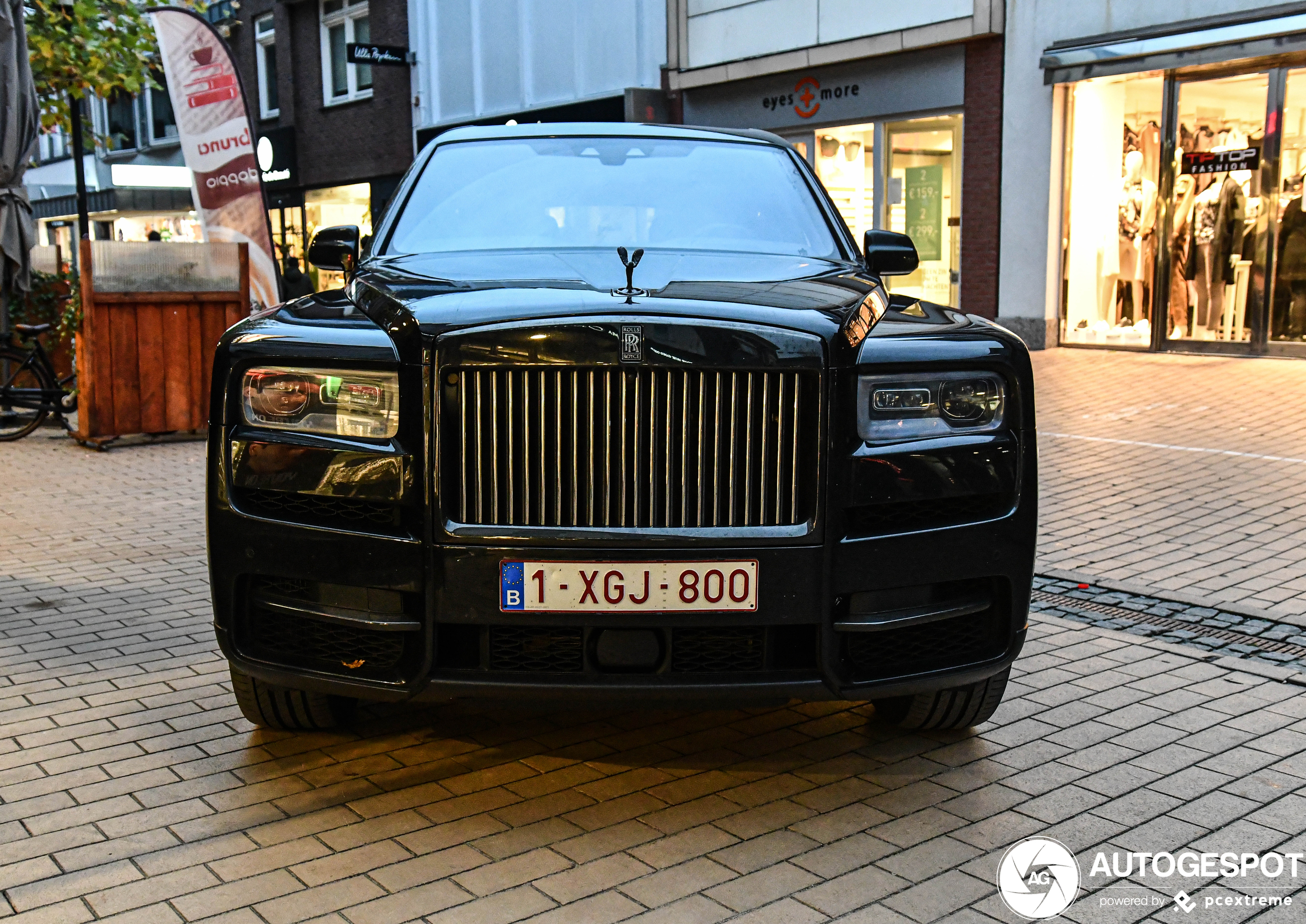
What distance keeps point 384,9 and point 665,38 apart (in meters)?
8.35

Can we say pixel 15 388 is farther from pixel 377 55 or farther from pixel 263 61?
pixel 263 61

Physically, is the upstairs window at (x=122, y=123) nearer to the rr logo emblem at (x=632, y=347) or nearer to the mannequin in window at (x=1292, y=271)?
the mannequin in window at (x=1292, y=271)

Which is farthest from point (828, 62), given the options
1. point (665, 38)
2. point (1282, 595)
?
point (1282, 595)

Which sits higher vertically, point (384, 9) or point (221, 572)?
point (384, 9)

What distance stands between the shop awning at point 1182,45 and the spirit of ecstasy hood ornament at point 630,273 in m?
11.6

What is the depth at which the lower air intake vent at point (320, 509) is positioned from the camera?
326cm

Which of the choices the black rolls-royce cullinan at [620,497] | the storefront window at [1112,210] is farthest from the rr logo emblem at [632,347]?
the storefront window at [1112,210]

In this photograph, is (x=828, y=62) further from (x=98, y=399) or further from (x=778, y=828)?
(x=778, y=828)

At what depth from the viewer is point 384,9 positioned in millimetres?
27250

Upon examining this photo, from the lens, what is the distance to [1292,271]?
14.2 metres

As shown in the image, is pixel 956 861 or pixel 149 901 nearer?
pixel 149 901

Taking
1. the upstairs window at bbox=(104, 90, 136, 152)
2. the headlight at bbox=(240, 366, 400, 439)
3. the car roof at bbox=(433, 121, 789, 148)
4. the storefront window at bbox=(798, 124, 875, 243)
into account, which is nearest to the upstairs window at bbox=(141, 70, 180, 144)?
the upstairs window at bbox=(104, 90, 136, 152)

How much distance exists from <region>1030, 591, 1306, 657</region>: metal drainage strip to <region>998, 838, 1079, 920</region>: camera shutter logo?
205 cm

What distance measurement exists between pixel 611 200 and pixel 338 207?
2530 cm
